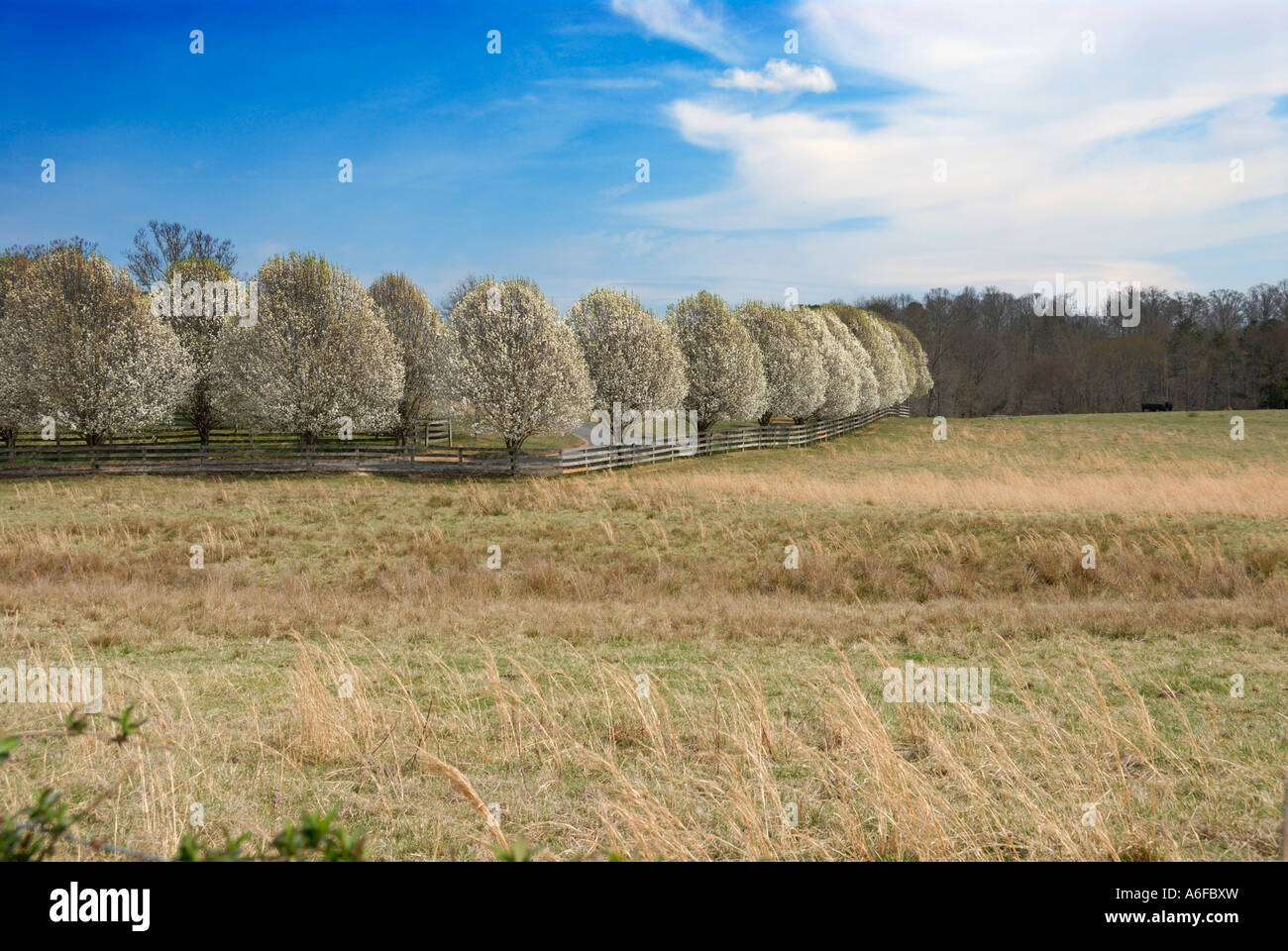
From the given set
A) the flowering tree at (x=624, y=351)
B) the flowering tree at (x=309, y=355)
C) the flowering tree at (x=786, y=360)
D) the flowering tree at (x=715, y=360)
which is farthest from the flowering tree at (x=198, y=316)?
the flowering tree at (x=786, y=360)

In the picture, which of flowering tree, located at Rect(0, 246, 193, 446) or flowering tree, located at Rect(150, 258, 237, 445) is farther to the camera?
flowering tree, located at Rect(150, 258, 237, 445)

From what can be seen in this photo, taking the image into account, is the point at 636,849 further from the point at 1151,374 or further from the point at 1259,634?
the point at 1151,374

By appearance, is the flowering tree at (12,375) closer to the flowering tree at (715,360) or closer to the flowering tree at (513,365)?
the flowering tree at (513,365)

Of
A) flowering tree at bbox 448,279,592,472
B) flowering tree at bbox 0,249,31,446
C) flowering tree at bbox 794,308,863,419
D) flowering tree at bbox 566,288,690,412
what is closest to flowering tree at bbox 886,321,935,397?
flowering tree at bbox 794,308,863,419

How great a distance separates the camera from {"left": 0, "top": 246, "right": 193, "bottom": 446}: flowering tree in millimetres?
38844

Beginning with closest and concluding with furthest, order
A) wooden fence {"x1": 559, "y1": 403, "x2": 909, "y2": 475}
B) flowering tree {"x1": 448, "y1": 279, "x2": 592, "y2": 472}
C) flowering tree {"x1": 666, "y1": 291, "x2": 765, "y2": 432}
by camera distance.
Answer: flowering tree {"x1": 448, "y1": 279, "x2": 592, "y2": 472} < wooden fence {"x1": 559, "y1": 403, "x2": 909, "y2": 475} < flowering tree {"x1": 666, "y1": 291, "x2": 765, "y2": 432}

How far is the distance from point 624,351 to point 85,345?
28.0 m

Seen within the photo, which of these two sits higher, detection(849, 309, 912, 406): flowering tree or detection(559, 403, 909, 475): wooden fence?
detection(849, 309, 912, 406): flowering tree

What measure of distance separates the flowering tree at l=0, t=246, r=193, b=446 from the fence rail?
156 centimetres

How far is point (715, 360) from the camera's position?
50344 mm

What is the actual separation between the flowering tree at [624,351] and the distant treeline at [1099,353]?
143ft

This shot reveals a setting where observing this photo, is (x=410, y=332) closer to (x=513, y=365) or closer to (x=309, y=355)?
(x=309, y=355)

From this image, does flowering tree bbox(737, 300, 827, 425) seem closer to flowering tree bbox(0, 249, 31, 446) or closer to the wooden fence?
the wooden fence
